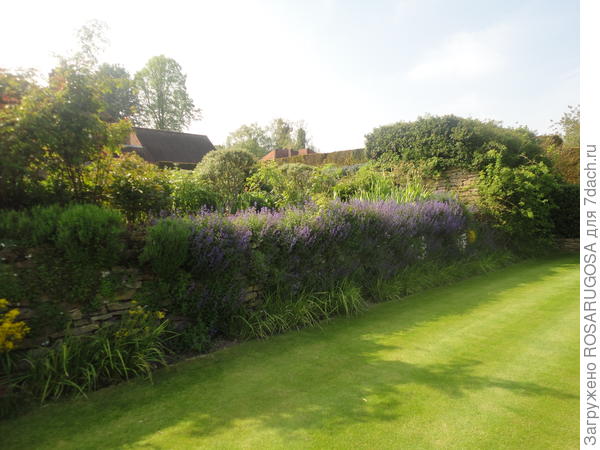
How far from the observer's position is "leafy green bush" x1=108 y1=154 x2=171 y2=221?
4254 mm

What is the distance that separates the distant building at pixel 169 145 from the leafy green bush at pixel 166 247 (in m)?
24.5

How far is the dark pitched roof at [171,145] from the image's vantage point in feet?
91.5

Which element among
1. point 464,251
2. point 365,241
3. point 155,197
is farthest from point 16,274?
point 464,251

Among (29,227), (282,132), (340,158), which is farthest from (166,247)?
(282,132)

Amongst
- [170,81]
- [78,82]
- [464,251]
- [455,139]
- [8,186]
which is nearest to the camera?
[8,186]

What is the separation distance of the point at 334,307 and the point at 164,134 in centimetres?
2909

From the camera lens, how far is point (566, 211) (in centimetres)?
1168

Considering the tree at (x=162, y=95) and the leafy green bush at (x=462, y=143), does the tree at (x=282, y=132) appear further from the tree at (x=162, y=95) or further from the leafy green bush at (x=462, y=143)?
the leafy green bush at (x=462, y=143)

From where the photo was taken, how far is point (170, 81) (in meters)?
37.7

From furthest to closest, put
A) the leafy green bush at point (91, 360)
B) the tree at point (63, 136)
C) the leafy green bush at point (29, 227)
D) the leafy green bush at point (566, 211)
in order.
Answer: the leafy green bush at point (566, 211)
the tree at point (63, 136)
the leafy green bush at point (29, 227)
the leafy green bush at point (91, 360)

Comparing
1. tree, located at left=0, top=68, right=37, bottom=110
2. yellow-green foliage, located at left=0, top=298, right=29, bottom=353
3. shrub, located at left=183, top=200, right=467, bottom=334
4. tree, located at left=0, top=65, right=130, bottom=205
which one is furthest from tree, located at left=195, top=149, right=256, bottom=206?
yellow-green foliage, located at left=0, top=298, right=29, bottom=353

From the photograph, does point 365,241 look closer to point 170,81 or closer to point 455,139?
point 455,139

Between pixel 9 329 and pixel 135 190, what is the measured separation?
2.11 m

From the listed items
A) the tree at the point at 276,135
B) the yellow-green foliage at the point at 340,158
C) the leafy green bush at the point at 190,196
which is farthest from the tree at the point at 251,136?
the leafy green bush at the point at 190,196
